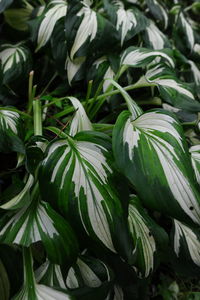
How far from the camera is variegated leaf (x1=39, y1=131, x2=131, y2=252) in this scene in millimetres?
616

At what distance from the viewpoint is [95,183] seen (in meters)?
0.63

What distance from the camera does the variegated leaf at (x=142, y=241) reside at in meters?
0.76

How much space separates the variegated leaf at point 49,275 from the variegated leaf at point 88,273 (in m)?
0.02

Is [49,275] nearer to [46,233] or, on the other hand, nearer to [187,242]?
[46,233]

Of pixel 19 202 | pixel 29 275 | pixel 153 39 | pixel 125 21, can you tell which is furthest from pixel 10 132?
pixel 153 39

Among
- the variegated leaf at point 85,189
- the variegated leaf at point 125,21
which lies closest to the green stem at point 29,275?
the variegated leaf at point 85,189

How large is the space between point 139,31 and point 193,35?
0.37 meters

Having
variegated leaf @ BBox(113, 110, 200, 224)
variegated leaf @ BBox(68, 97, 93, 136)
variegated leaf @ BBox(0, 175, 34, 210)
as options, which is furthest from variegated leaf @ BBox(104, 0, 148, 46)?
variegated leaf @ BBox(0, 175, 34, 210)

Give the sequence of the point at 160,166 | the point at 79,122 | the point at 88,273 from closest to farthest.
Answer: the point at 160,166 < the point at 88,273 < the point at 79,122

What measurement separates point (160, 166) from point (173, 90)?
41 centimetres

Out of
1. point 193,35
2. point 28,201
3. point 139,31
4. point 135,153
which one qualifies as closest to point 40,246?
point 28,201

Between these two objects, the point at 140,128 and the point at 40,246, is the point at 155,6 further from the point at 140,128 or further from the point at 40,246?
the point at 40,246

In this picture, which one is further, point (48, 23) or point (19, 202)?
point (48, 23)

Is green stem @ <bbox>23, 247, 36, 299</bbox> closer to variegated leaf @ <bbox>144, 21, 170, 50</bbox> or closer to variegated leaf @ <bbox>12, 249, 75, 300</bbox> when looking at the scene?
variegated leaf @ <bbox>12, 249, 75, 300</bbox>
